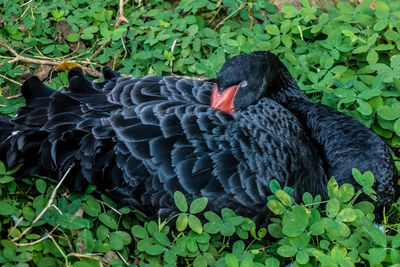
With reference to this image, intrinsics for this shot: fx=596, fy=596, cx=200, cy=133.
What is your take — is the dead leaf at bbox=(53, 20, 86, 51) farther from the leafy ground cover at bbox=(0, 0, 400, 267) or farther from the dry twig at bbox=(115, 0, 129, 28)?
the dry twig at bbox=(115, 0, 129, 28)

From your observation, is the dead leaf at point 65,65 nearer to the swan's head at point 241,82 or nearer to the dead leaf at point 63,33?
the dead leaf at point 63,33

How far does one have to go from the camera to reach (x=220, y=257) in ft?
7.72

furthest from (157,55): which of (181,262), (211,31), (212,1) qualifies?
(181,262)

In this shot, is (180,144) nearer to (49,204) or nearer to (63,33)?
(49,204)

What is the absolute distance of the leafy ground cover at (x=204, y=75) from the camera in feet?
7.27

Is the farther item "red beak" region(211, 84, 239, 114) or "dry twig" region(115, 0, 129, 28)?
"dry twig" region(115, 0, 129, 28)

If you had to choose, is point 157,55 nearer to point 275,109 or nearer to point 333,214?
point 275,109

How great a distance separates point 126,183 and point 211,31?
1609 mm

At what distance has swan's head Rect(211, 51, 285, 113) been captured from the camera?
8.87 feet

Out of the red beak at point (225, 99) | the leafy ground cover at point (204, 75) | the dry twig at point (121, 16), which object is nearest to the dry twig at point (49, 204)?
the leafy ground cover at point (204, 75)

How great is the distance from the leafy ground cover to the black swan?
3.3 inches

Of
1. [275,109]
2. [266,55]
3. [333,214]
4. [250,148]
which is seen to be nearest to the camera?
[333,214]

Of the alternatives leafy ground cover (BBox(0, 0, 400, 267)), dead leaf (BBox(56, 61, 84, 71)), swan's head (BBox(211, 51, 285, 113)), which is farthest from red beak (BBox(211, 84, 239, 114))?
dead leaf (BBox(56, 61, 84, 71))

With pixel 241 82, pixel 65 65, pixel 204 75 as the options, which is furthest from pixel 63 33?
pixel 241 82
